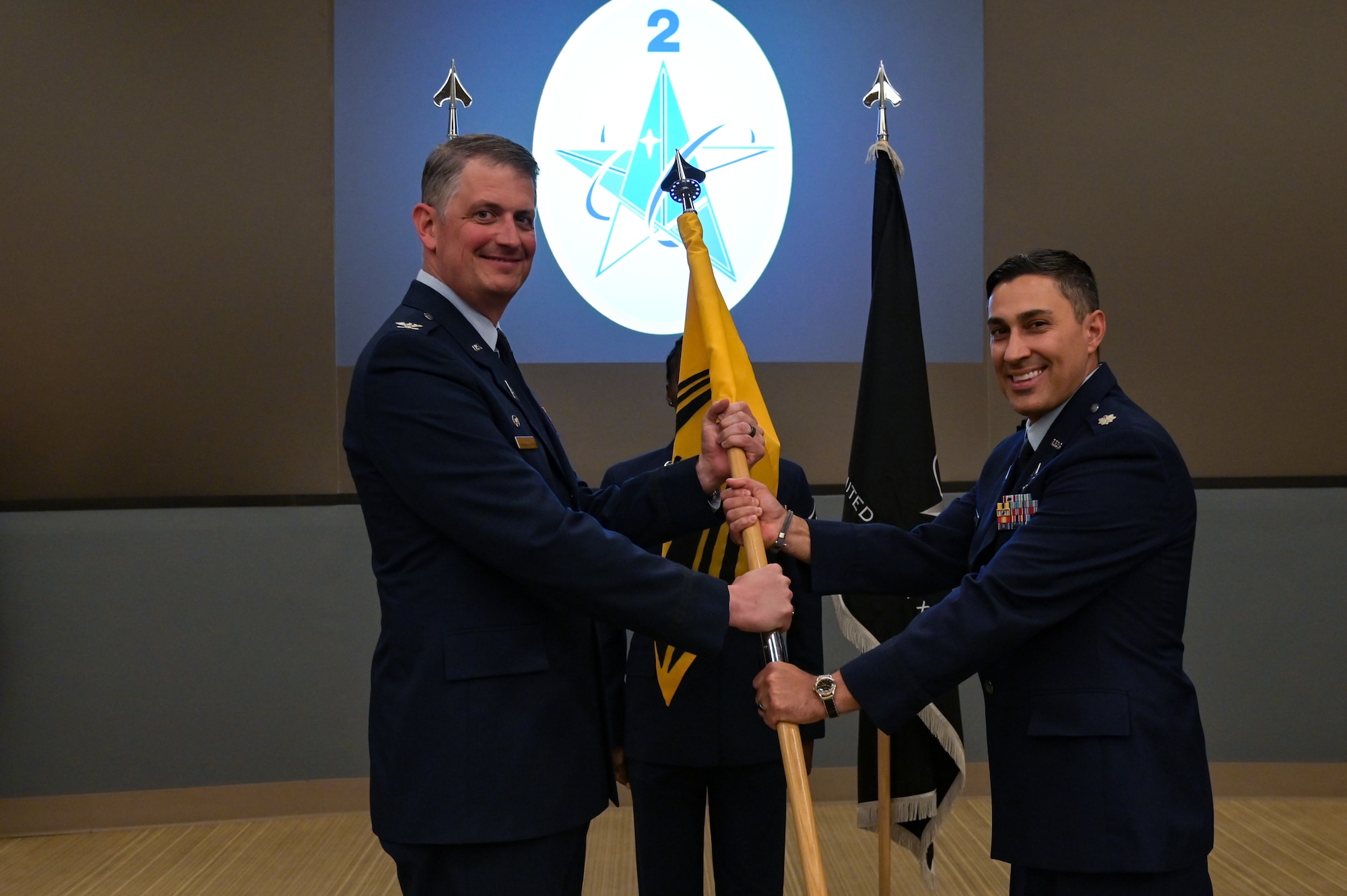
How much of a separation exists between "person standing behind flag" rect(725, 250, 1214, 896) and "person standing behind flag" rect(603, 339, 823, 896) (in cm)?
55

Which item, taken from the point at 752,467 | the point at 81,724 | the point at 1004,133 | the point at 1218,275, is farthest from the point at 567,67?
the point at 81,724

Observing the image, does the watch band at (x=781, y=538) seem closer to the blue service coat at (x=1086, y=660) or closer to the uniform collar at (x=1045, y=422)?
the blue service coat at (x=1086, y=660)

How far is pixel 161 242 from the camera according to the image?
4.43m

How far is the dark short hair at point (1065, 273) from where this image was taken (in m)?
1.94

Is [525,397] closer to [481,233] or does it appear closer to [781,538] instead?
[481,233]

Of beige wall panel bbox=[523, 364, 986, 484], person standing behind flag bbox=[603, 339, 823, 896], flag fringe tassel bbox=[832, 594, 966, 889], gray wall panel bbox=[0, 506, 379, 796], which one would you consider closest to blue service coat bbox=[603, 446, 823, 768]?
person standing behind flag bbox=[603, 339, 823, 896]

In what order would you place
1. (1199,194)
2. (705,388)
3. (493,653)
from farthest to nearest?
(1199,194)
(705,388)
(493,653)

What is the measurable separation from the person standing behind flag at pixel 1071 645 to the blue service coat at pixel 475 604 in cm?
41

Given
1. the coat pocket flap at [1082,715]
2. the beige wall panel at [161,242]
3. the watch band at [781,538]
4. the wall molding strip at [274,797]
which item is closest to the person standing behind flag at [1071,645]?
the coat pocket flap at [1082,715]

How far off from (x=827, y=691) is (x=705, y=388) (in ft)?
2.69

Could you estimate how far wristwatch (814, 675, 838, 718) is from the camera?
1958 mm

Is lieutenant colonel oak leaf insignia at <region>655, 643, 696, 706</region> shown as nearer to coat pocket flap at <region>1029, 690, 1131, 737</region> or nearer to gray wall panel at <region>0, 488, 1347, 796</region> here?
coat pocket flap at <region>1029, 690, 1131, 737</region>

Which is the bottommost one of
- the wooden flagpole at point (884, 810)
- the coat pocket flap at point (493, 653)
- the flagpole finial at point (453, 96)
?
the wooden flagpole at point (884, 810)

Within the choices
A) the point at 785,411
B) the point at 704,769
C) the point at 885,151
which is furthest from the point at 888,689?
the point at 785,411
